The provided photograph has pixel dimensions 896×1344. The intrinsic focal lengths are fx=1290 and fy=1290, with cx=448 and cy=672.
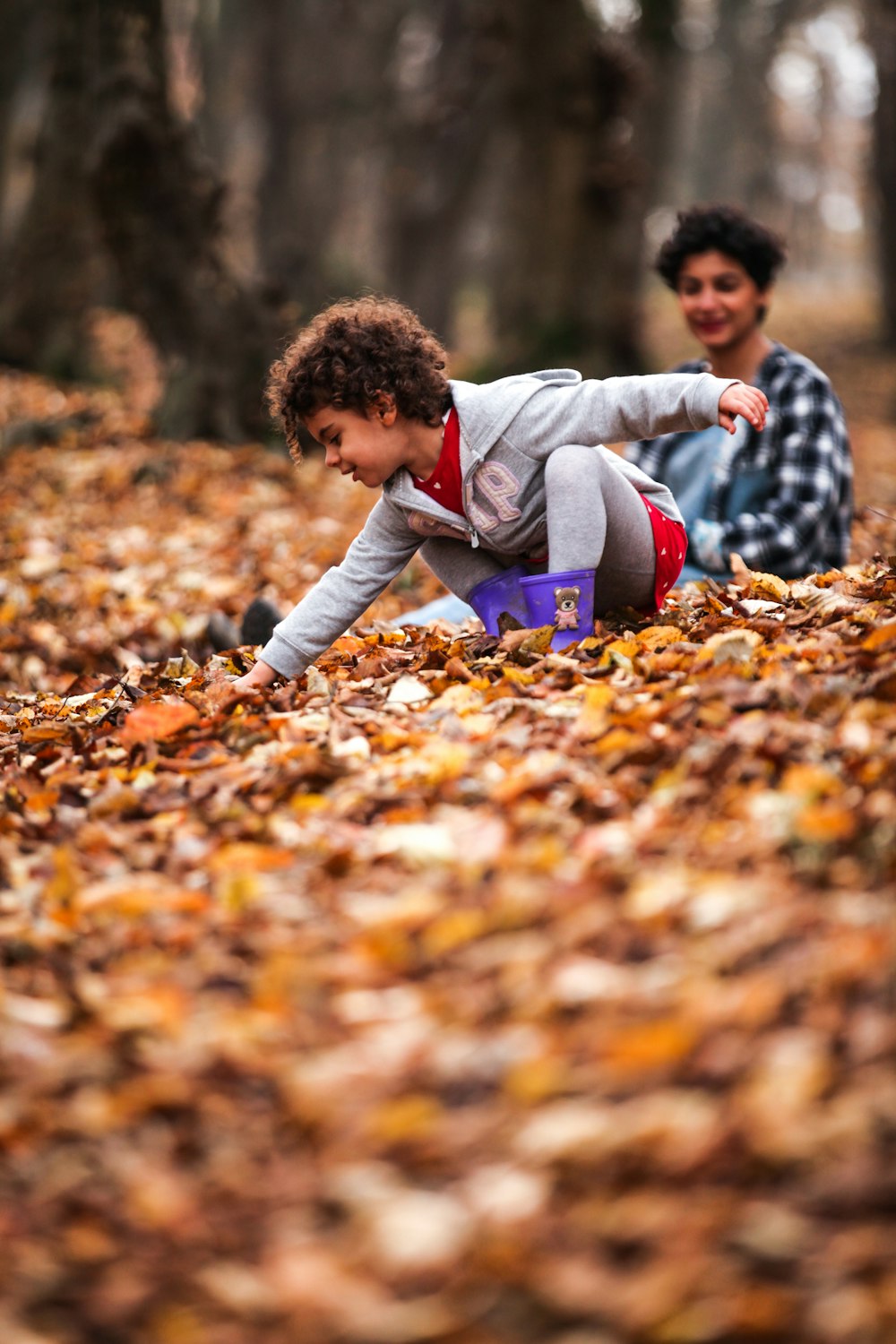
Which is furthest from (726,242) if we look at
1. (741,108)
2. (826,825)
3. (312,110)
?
(741,108)

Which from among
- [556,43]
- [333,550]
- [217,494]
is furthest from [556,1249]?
[556,43]

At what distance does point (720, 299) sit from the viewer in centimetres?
423

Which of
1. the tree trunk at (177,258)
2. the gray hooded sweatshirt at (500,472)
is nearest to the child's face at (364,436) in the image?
the gray hooded sweatshirt at (500,472)

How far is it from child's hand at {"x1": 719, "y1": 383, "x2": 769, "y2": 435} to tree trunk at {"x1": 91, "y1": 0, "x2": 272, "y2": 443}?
5029mm

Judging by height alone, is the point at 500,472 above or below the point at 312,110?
below

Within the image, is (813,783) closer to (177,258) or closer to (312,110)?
Answer: (177,258)

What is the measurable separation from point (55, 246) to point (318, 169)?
371 inches

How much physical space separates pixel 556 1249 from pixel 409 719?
4.95 feet

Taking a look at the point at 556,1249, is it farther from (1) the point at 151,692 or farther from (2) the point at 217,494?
(2) the point at 217,494

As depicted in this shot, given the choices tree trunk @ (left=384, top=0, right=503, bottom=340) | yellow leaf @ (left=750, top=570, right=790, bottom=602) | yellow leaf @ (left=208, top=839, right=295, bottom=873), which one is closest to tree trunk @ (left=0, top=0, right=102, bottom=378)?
tree trunk @ (left=384, top=0, right=503, bottom=340)

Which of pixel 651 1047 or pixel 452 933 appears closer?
pixel 651 1047

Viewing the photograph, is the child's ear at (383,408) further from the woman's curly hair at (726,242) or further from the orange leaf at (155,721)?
the woman's curly hair at (726,242)

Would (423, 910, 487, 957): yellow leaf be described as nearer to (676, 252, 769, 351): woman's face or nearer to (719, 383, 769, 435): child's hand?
(719, 383, 769, 435): child's hand

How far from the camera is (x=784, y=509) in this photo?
4.08 m
